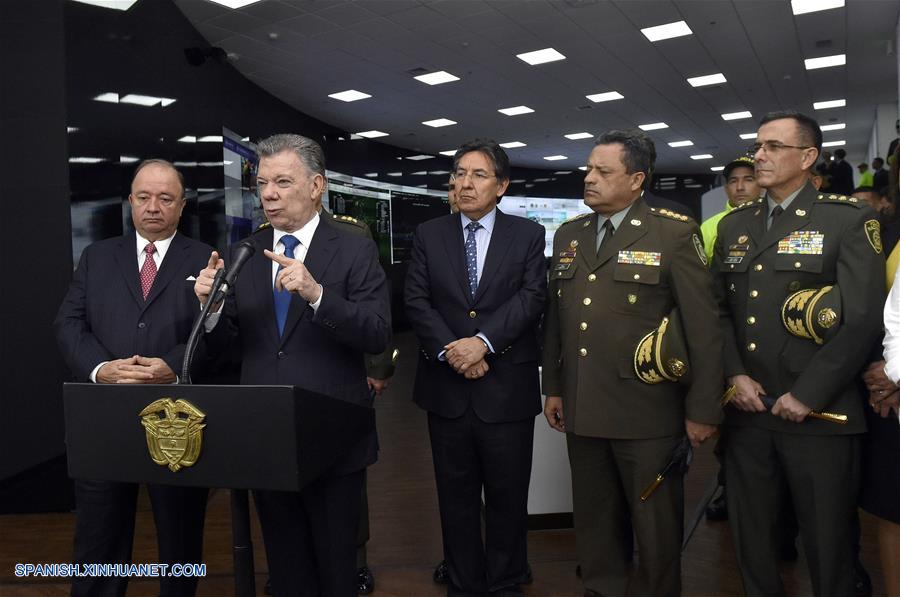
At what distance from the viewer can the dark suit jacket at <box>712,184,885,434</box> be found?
1952mm

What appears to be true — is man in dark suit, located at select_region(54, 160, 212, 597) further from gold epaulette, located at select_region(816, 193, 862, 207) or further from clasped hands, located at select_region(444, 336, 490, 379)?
gold epaulette, located at select_region(816, 193, 862, 207)

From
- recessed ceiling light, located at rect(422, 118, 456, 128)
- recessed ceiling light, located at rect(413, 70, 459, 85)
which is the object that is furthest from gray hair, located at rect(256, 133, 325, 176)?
recessed ceiling light, located at rect(422, 118, 456, 128)

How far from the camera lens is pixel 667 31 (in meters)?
8.15

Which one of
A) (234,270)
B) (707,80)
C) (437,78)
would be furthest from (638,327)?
(707,80)

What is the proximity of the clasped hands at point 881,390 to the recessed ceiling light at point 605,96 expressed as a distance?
9778 mm

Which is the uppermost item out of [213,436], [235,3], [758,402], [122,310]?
[235,3]

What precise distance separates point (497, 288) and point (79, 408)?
1417 millimetres

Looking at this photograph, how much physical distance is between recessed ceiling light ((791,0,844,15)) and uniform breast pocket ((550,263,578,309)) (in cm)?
678

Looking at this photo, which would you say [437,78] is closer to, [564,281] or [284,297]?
[564,281]

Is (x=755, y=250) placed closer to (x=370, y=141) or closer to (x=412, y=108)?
(x=412, y=108)

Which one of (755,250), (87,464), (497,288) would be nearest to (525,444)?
(497,288)

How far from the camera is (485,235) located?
2.47 meters

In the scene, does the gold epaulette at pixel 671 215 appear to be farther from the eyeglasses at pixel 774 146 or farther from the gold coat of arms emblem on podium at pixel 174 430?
Answer: the gold coat of arms emblem on podium at pixel 174 430

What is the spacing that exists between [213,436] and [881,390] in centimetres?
183
